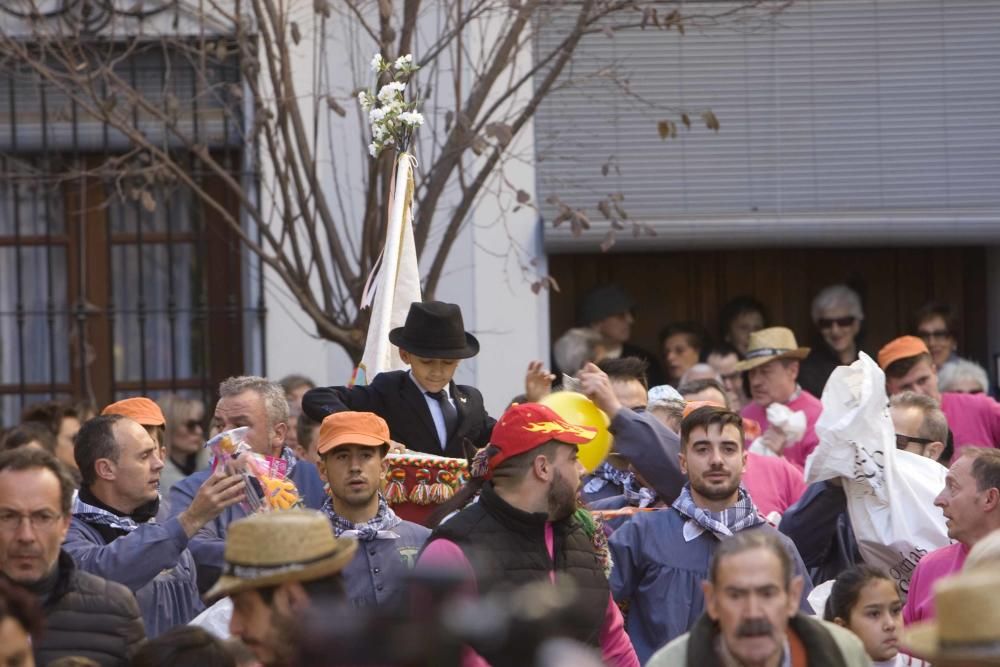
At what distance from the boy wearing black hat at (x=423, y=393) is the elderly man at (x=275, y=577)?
245 cm

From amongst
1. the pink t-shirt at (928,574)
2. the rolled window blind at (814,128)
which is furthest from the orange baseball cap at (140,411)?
the rolled window blind at (814,128)

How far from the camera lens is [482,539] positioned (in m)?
5.73

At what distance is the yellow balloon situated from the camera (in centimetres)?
668

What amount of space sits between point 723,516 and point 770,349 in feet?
10.8

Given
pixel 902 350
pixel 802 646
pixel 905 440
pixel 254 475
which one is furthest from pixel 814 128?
pixel 802 646

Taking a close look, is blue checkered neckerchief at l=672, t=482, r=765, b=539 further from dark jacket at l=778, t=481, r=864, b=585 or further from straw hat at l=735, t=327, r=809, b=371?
straw hat at l=735, t=327, r=809, b=371

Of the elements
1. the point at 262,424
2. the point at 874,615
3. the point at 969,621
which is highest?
the point at 262,424

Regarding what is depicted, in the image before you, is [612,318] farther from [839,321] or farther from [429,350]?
[429,350]

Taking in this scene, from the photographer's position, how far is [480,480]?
6.23 meters

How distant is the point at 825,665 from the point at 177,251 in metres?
7.43

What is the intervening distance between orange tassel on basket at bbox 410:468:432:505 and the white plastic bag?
1.54 metres

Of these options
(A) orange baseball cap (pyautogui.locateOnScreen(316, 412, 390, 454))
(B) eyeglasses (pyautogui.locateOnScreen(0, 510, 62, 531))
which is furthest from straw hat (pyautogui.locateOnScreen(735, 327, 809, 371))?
(B) eyeglasses (pyautogui.locateOnScreen(0, 510, 62, 531))

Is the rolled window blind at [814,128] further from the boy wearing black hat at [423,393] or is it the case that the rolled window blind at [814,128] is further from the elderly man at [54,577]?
the elderly man at [54,577]

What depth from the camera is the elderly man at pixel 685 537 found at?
6.50m
